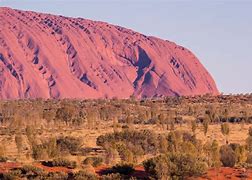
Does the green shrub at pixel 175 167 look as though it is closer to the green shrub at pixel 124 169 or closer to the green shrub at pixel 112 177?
the green shrub at pixel 124 169

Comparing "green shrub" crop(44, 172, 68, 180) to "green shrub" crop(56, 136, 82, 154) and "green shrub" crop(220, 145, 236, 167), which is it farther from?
"green shrub" crop(56, 136, 82, 154)

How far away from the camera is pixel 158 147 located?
54.6 meters

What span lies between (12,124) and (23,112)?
18669mm

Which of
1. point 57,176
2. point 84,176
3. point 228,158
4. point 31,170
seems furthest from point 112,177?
point 228,158

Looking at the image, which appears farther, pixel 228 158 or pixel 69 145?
pixel 69 145

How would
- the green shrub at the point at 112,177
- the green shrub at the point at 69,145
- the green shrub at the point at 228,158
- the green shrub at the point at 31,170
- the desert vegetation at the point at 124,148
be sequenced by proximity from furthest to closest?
the green shrub at the point at 69,145 → the green shrub at the point at 228,158 → the desert vegetation at the point at 124,148 → the green shrub at the point at 31,170 → the green shrub at the point at 112,177

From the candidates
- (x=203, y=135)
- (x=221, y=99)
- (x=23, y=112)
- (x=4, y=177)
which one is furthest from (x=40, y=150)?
(x=221, y=99)

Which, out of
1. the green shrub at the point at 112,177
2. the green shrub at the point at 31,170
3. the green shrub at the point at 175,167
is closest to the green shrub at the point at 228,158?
the green shrub at the point at 175,167

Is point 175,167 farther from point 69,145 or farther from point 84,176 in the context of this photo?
point 69,145

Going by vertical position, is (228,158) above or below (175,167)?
below

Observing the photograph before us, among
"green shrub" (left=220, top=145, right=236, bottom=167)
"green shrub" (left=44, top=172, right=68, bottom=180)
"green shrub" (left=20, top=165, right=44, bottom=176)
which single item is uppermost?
"green shrub" (left=20, top=165, right=44, bottom=176)

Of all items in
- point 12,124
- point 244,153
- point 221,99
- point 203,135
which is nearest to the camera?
point 244,153

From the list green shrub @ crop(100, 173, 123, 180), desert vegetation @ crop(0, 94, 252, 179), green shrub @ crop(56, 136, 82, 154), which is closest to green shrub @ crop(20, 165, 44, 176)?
desert vegetation @ crop(0, 94, 252, 179)

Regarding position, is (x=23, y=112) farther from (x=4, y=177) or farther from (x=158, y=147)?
(x=4, y=177)
